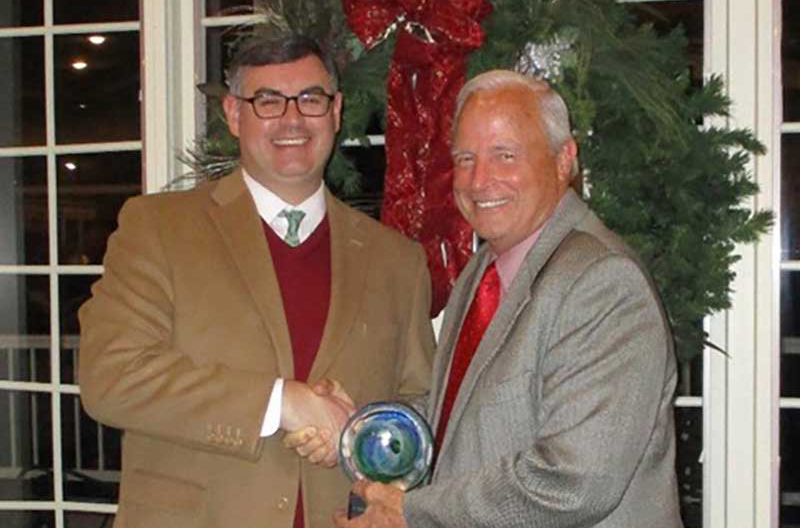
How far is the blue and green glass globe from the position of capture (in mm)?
1667

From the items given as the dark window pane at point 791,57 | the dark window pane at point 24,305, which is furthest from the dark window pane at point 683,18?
the dark window pane at point 24,305

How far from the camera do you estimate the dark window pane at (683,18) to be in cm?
292

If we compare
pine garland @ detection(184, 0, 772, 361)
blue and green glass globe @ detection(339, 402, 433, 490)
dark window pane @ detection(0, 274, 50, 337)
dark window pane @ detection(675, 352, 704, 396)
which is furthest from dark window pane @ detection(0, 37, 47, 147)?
dark window pane @ detection(675, 352, 704, 396)

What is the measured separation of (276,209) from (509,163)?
1.88ft

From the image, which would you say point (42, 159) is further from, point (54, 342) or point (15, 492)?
point (15, 492)

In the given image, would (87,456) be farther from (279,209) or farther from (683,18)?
(683,18)

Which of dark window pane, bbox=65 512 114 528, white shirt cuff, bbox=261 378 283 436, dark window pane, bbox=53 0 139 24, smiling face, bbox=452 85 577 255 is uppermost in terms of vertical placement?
dark window pane, bbox=53 0 139 24

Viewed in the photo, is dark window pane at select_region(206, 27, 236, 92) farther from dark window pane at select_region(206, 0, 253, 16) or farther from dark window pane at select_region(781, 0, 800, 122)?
dark window pane at select_region(781, 0, 800, 122)

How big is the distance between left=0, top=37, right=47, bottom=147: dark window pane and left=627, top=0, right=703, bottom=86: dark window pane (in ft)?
6.45

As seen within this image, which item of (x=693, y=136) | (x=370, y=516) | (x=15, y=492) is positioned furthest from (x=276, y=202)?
(x=15, y=492)

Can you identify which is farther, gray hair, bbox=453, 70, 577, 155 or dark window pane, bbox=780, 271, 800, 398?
dark window pane, bbox=780, 271, 800, 398

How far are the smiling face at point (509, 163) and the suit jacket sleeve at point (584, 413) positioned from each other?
0.20m

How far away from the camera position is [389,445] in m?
1.68

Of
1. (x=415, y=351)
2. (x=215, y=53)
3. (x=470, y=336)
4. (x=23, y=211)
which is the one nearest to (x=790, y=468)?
(x=415, y=351)
